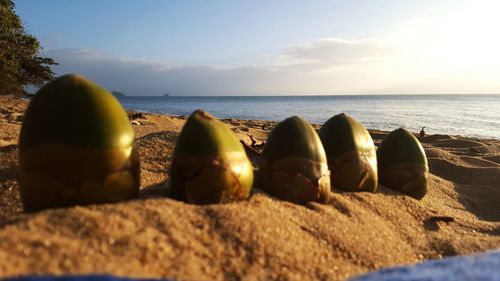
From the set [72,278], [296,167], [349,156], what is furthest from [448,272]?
[349,156]

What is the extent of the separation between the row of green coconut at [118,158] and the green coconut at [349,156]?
39 cm

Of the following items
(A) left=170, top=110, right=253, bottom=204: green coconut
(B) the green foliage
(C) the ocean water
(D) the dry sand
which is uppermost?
(B) the green foliage

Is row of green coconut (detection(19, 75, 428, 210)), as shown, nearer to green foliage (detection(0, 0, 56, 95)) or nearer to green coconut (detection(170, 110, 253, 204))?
green coconut (detection(170, 110, 253, 204))

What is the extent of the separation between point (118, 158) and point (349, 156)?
160 centimetres

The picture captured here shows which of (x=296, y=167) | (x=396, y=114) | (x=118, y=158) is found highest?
(x=118, y=158)

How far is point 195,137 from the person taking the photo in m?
2.12

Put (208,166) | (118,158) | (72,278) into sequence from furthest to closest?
(208,166) → (118,158) → (72,278)

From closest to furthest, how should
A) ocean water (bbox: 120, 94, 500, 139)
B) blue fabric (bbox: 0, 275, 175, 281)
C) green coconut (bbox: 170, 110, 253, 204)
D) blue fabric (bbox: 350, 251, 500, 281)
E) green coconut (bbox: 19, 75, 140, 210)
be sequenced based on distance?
blue fabric (bbox: 0, 275, 175, 281), blue fabric (bbox: 350, 251, 500, 281), green coconut (bbox: 19, 75, 140, 210), green coconut (bbox: 170, 110, 253, 204), ocean water (bbox: 120, 94, 500, 139)

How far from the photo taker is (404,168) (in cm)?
318

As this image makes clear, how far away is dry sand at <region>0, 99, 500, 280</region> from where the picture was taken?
1.40m

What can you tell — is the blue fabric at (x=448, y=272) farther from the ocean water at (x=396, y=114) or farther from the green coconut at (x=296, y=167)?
the ocean water at (x=396, y=114)

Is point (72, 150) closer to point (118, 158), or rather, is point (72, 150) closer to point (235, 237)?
point (118, 158)

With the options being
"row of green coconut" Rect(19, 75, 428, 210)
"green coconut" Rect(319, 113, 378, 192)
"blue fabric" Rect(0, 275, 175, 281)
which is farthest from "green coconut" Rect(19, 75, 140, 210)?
"green coconut" Rect(319, 113, 378, 192)

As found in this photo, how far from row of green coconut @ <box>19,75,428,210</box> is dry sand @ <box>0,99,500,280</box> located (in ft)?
0.36
